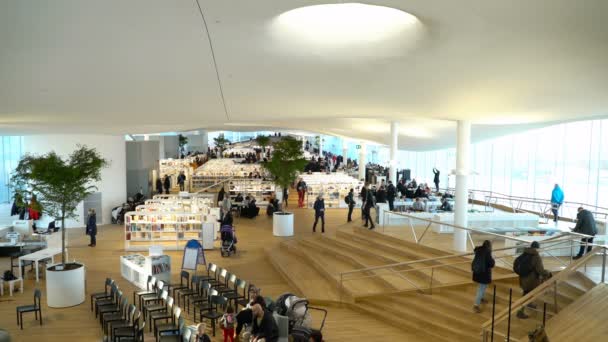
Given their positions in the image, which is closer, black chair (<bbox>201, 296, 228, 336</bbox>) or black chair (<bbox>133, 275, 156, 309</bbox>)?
black chair (<bbox>201, 296, 228, 336</bbox>)

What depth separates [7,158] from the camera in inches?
1016

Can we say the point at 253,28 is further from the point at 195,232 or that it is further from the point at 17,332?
the point at 195,232

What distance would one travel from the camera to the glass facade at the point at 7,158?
2561 cm

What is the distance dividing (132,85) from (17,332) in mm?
5163

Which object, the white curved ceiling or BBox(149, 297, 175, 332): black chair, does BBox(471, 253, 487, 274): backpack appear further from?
BBox(149, 297, 175, 332): black chair

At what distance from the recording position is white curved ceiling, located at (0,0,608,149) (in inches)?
172

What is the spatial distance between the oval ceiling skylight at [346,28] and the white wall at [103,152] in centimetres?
1638

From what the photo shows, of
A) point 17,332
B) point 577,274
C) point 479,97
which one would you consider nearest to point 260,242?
point 17,332

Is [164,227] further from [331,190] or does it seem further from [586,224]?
[586,224]

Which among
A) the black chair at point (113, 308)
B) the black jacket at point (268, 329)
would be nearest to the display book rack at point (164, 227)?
the black chair at point (113, 308)

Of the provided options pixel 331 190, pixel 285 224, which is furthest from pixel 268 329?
pixel 331 190

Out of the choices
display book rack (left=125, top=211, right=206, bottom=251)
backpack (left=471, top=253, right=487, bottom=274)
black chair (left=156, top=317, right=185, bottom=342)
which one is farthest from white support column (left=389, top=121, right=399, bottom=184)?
black chair (left=156, top=317, right=185, bottom=342)

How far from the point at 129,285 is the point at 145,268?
2.48ft

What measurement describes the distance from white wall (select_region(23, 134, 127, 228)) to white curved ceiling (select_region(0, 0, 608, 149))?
769 cm
